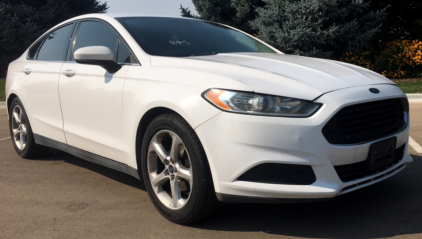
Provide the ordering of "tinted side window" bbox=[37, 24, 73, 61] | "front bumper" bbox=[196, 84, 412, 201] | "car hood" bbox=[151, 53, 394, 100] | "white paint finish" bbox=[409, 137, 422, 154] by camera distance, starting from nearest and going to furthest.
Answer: "front bumper" bbox=[196, 84, 412, 201] → "car hood" bbox=[151, 53, 394, 100] → "tinted side window" bbox=[37, 24, 73, 61] → "white paint finish" bbox=[409, 137, 422, 154]

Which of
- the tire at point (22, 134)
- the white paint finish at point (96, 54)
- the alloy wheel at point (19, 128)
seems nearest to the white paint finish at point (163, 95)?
the white paint finish at point (96, 54)

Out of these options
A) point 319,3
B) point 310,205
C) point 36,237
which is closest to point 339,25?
point 319,3

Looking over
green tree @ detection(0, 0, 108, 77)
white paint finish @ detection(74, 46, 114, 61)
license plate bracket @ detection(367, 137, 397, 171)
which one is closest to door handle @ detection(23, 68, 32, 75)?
white paint finish @ detection(74, 46, 114, 61)

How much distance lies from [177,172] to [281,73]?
0.99 metres

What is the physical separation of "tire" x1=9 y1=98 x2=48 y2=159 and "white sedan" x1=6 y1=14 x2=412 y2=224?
41.9 inches

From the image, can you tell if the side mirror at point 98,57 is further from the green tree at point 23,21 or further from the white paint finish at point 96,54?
the green tree at point 23,21

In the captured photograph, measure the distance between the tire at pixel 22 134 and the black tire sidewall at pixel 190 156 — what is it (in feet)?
8.01

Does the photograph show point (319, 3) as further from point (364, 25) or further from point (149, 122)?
point (149, 122)

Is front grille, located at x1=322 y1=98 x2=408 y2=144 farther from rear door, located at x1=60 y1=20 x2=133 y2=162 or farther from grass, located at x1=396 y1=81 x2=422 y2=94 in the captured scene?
grass, located at x1=396 y1=81 x2=422 y2=94

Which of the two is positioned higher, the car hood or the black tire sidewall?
the car hood

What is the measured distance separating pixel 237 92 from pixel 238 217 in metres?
1.01

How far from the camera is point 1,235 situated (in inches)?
129

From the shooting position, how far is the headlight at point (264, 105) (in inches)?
112

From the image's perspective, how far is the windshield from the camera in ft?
12.9
